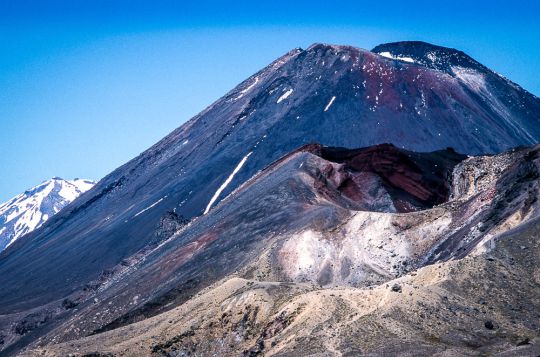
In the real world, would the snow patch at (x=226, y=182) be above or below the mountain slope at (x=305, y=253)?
above

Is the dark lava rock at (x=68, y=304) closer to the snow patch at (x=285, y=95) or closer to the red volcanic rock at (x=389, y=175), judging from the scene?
the red volcanic rock at (x=389, y=175)

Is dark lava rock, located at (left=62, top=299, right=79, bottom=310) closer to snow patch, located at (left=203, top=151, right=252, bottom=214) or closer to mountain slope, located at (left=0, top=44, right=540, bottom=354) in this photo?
mountain slope, located at (left=0, top=44, right=540, bottom=354)

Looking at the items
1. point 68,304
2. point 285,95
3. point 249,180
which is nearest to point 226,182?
point 249,180

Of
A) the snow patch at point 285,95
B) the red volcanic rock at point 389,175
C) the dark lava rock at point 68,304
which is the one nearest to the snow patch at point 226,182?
the red volcanic rock at point 389,175

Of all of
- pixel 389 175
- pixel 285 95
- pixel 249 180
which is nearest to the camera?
pixel 389 175

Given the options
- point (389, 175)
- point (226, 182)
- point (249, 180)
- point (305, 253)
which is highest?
point (226, 182)

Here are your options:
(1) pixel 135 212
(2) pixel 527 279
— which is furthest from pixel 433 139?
(2) pixel 527 279

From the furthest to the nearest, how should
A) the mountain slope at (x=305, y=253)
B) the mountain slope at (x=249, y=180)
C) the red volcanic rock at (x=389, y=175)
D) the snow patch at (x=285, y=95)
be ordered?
the snow patch at (x=285, y=95), the red volcanic rock at (x=389, y=175), the mountain slope at (x=249, y=180), the mountain slope at (x=305, y=253)

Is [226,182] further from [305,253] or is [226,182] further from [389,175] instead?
[305,253]

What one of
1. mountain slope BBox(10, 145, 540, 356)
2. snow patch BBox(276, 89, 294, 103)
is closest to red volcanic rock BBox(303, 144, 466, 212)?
mountain slope BBox(10, 145, 540, 356)
